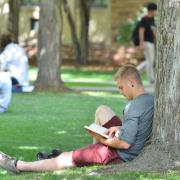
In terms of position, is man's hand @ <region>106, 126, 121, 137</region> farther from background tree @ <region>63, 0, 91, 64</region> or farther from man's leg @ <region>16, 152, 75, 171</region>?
background tree @ <region>63, 0, 91, 64</region>

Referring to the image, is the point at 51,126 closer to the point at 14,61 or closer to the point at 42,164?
the point at 42,164

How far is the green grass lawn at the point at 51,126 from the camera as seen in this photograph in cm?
707

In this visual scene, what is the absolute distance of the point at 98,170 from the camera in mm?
7082

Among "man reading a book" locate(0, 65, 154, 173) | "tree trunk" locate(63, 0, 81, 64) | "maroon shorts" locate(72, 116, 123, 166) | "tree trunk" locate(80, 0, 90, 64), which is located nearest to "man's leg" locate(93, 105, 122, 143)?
"man reading a book" locate(0, 65, 154, 173)

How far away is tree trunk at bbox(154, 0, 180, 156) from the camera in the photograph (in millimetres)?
7098

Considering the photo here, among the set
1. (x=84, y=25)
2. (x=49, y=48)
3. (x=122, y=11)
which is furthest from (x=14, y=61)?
(x=122, y=11)

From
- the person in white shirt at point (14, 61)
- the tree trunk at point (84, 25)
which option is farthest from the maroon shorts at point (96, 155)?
the tree trunk at point (84, 25)

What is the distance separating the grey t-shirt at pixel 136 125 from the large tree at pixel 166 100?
116 millimetres

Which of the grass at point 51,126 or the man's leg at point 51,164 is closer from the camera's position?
the grass at point 51,126

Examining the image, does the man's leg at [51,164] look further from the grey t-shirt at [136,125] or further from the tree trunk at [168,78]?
the tree trunk at [168,78]

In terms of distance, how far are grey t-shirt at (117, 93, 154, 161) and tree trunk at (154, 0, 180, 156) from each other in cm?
14

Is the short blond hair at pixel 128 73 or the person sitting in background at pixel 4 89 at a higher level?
the short blond hair at pixel 128 73

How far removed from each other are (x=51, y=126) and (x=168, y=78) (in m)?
4.24

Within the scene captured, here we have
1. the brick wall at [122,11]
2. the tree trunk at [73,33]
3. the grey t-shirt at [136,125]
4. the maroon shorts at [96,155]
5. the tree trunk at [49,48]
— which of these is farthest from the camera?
the brick wall at [122,11]
